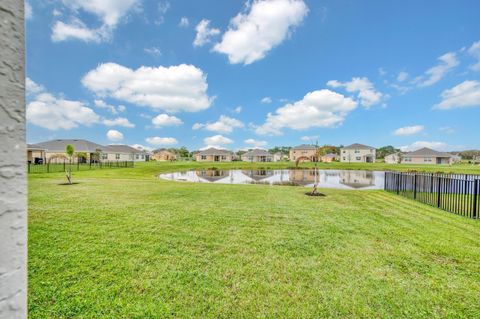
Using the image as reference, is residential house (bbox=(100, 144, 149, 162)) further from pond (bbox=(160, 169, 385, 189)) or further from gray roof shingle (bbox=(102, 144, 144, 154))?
pond (bbox=(160, 169, 385, 189))

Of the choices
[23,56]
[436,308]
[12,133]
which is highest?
[23,56]

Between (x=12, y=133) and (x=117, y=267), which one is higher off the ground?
(x=12, y=133)

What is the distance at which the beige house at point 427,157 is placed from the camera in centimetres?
6775

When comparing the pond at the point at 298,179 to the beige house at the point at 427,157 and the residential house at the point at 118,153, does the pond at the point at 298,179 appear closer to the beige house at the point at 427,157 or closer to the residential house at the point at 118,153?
the residential house at the point at 118,153

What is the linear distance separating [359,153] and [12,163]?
84031mm

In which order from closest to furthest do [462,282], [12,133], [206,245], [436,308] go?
[12,133] → [436,308] → [462,282] → [206,245]

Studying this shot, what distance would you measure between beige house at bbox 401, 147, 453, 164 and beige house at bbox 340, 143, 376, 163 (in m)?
10.3

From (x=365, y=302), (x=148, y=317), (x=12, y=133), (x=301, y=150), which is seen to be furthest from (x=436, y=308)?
(x=301, y=150)

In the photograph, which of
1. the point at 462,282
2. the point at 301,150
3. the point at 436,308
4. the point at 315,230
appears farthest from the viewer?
the point at 301,150

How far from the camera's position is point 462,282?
11.5ft

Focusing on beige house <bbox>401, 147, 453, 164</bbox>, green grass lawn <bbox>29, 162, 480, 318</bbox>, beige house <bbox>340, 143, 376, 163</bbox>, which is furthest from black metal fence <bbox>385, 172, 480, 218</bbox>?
beige house <bbox>401, 147, 453, 164</bbox>

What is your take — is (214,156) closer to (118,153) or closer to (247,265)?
(118,153)

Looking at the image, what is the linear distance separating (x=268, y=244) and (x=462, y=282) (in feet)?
10.2

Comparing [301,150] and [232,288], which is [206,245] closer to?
[232,288]
